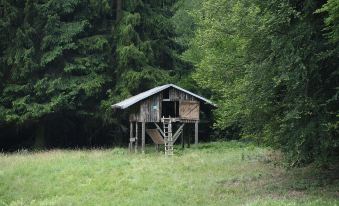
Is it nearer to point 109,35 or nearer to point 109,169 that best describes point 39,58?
point 109,35

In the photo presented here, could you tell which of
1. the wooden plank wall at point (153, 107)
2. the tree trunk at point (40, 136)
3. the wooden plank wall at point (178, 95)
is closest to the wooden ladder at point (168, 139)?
the wooden plank wall at point (153, 107)

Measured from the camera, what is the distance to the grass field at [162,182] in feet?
44.9

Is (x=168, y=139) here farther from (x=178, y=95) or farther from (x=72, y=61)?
(x=72, y=61)

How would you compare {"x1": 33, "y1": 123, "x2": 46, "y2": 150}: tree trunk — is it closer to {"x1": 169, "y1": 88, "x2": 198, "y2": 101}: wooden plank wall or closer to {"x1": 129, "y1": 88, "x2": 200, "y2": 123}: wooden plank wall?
{"x1": 129, "y1": 88, "x2": 200, "y2": 123}: wooden plank wall

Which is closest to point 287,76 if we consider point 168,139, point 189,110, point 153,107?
point 168,139

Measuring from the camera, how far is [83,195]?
1518cm

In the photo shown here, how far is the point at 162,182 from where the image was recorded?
16438mm

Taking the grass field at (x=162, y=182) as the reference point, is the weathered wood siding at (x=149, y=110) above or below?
above

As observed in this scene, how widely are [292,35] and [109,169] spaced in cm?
969

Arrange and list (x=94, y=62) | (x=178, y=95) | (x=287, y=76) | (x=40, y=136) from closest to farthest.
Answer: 1. (x=287, y=76)
2. (x=178, y=95)
3. (x=94, y=62)
4. (x=40, y=136)

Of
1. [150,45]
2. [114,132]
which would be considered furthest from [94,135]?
[150,45]

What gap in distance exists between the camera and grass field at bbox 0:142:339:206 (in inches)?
539

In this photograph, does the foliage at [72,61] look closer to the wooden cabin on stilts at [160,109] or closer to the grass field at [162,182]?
the wooden cabin on stilts at [160,109]

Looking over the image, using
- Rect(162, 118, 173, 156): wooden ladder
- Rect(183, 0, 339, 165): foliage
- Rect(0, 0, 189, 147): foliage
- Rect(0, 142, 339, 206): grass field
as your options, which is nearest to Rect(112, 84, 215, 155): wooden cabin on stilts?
Rect(162, 118, 173, 156): wooden ladder
